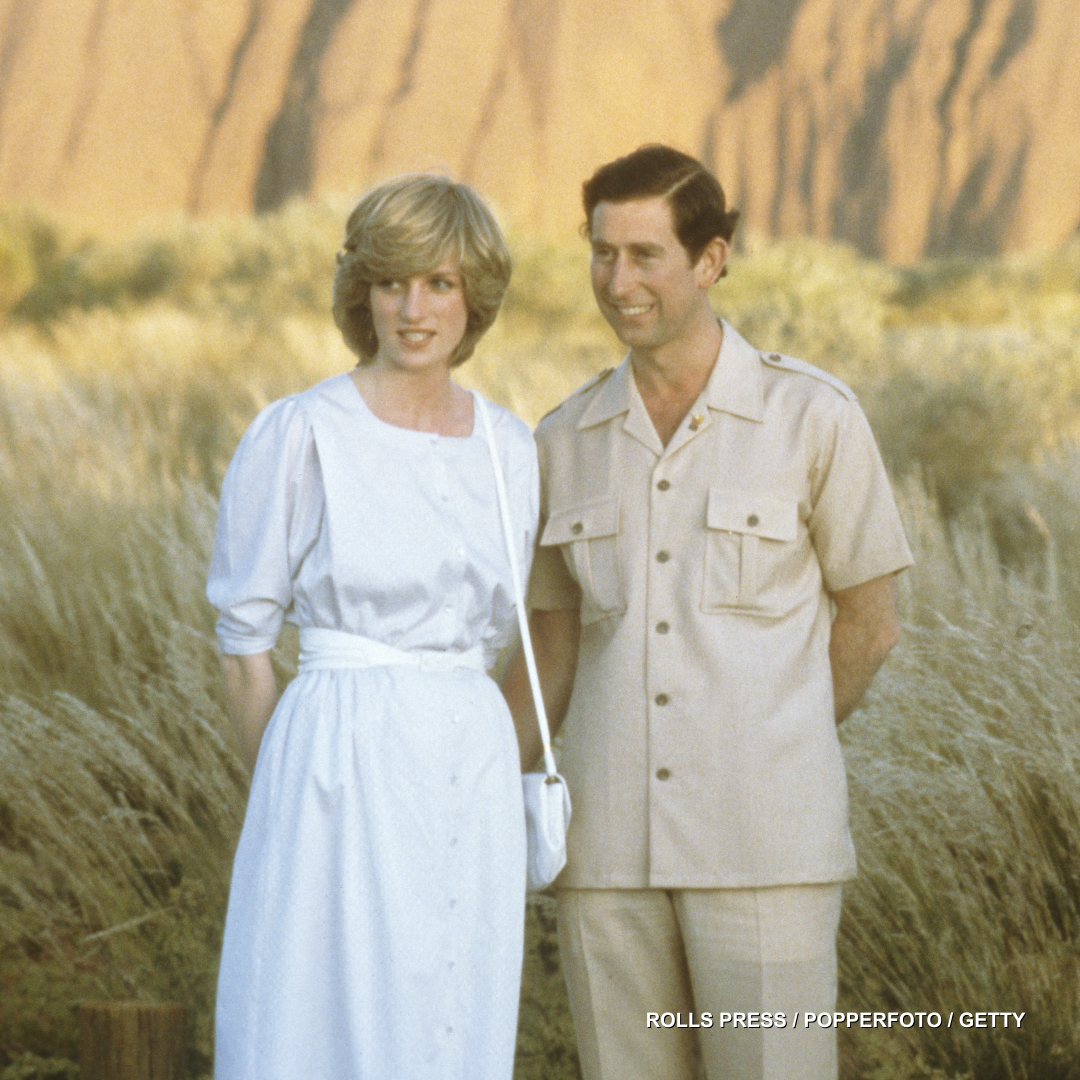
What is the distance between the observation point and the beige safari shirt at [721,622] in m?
2.74

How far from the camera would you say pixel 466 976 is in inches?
99.8

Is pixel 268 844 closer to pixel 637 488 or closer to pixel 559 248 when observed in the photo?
pixel 637 488

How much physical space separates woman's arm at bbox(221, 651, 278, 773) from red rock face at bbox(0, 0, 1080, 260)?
2254 cm

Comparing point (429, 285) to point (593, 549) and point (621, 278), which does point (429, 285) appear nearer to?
point (621, 278)

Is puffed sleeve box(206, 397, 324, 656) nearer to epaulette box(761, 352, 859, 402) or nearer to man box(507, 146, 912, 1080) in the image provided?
man box(507, 146, 912, 1080)

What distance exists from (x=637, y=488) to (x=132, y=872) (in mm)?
2162

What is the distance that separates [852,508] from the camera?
9.28 feet

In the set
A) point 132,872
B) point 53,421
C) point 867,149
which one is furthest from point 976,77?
point 132,872

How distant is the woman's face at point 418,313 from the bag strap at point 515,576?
0.18 m

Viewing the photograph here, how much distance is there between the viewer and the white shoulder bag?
265cm

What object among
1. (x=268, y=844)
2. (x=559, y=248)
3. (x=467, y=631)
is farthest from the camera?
(x=559, y=248)

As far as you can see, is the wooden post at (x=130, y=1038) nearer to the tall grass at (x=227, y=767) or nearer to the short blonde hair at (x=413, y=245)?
the tall grass at (x=227, y=767)

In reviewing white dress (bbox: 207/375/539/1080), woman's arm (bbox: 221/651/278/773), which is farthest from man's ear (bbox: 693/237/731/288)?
woman's arm (bbox: 221/651/278/773)

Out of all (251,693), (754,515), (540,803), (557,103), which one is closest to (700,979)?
(540,803)
